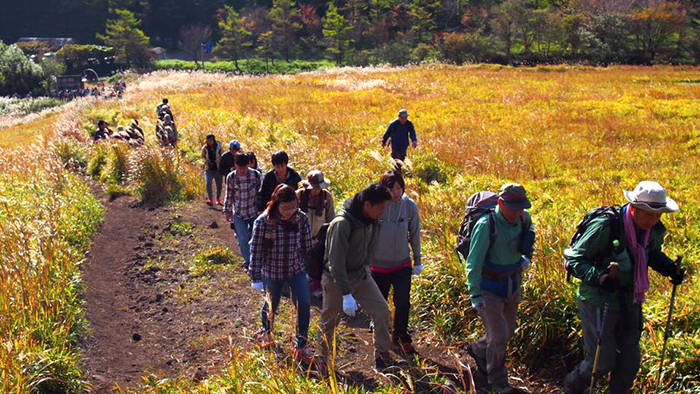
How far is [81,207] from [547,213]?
7.90 meters

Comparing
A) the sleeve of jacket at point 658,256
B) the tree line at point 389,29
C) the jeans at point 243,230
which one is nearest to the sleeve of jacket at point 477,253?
the sleeve of jacket at point 658,256

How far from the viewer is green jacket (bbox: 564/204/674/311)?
3.62 metres

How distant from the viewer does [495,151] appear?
1189cm

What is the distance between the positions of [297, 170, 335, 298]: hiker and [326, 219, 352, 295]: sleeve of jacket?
1142 millimetres

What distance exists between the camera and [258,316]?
Result: 6.18m

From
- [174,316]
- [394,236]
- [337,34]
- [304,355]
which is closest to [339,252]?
[394,236]

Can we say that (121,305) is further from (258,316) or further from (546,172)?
(546,172)

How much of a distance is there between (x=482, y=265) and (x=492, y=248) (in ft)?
0.51

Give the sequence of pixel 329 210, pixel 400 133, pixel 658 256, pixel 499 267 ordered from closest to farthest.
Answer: pixel 658 256
pixel 499 267
pixel 329 210
pixel 400 133

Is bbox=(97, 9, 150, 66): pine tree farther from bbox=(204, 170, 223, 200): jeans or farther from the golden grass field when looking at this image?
bbox=(204, 170, 223, 200): jeans

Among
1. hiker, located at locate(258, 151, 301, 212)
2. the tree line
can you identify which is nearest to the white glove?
hiker, located at locate(258, 151, 301, 212)

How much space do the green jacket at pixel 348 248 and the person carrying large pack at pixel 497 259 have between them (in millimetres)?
796

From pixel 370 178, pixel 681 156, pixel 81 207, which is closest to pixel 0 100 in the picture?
pixel 81 207

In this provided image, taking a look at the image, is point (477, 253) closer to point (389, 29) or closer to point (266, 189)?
point (266, 189)
